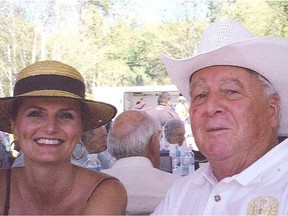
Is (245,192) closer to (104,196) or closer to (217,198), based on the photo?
(217,198)

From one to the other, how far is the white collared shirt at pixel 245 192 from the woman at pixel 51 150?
0.38m

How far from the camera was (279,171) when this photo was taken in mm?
1905

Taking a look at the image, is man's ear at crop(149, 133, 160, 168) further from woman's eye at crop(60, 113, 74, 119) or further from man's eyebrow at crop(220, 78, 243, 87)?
man's eyebrow at crop(220, 78, 243, 87)

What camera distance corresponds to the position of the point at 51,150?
2.22 metres

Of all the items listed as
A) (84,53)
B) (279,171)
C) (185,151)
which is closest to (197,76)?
(279,171)

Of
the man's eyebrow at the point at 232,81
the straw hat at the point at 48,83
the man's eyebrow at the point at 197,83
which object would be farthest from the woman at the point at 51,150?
the man's eyebrow at the point at 232,81

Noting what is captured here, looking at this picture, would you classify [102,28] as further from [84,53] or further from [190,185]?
[190,185]

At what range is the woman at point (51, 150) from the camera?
87.2 inches

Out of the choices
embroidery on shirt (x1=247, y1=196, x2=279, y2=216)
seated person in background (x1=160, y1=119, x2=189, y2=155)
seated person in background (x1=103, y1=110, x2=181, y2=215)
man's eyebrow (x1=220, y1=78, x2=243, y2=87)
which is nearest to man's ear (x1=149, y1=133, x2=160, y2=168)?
seated person in background (x1=103, y1=110, x2=181, y2=215)

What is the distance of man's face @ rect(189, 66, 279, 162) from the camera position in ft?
6.42

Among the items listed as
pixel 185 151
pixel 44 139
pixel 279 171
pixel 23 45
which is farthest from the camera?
pixel 23 45

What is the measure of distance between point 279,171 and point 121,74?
704 inches

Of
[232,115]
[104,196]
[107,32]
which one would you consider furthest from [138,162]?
[107,32]

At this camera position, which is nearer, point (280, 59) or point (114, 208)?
point (280, 59)
